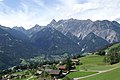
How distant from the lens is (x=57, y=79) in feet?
423

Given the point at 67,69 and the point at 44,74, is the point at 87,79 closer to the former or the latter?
the point at 44,74

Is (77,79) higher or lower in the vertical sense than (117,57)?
lower

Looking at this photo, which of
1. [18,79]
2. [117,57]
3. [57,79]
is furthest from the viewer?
[117,57]

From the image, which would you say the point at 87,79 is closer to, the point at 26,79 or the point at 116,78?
the point at 116,78

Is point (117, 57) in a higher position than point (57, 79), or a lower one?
higher

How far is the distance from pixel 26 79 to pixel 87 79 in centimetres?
4564

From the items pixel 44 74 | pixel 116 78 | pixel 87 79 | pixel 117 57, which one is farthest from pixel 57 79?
pixel 117 57

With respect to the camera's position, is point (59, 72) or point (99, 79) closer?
point (99, 79)

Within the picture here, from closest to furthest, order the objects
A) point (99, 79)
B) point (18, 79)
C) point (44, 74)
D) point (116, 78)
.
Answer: point (116, 78)
point (99, 79)
point (44, 74)
point (18, 79)

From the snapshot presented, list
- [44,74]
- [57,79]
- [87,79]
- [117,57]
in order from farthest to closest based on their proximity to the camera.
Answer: [117,57], [44,74], [57,79], [87,79]

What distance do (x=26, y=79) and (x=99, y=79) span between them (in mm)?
54830

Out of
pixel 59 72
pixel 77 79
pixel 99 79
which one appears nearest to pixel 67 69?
pixel 59 72

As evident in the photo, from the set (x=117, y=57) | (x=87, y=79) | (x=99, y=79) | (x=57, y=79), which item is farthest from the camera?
(x=117, y=57)

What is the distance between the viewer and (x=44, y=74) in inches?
5443
